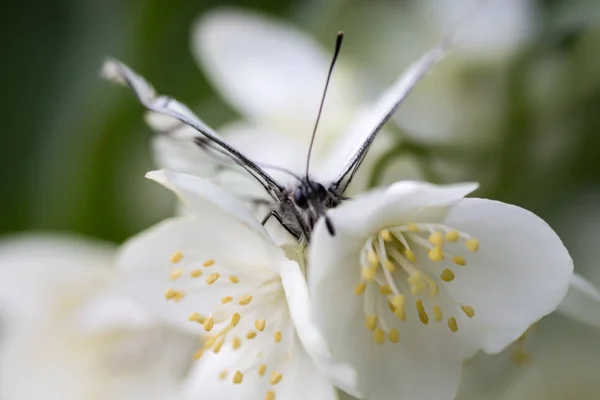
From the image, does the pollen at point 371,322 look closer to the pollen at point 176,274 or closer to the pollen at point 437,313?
the pollen at point 437,313

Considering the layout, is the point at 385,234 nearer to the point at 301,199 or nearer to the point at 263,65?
the point at 301,199

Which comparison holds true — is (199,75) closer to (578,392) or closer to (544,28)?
(544,28)

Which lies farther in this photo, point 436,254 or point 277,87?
point 277,87

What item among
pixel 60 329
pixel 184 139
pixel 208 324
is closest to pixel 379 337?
pixel 208 324

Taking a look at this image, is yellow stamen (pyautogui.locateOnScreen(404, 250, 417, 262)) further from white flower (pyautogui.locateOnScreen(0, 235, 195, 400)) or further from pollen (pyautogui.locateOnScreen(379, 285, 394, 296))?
white flower (pyautogui.locateOnScreen(0, 235, 195, 400))

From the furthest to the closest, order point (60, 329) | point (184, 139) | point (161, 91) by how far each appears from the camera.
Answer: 1. point (161, 91)
2. point (60, 329)
3. point (184, 139)

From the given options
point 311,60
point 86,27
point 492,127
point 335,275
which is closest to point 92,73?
point 86,27
